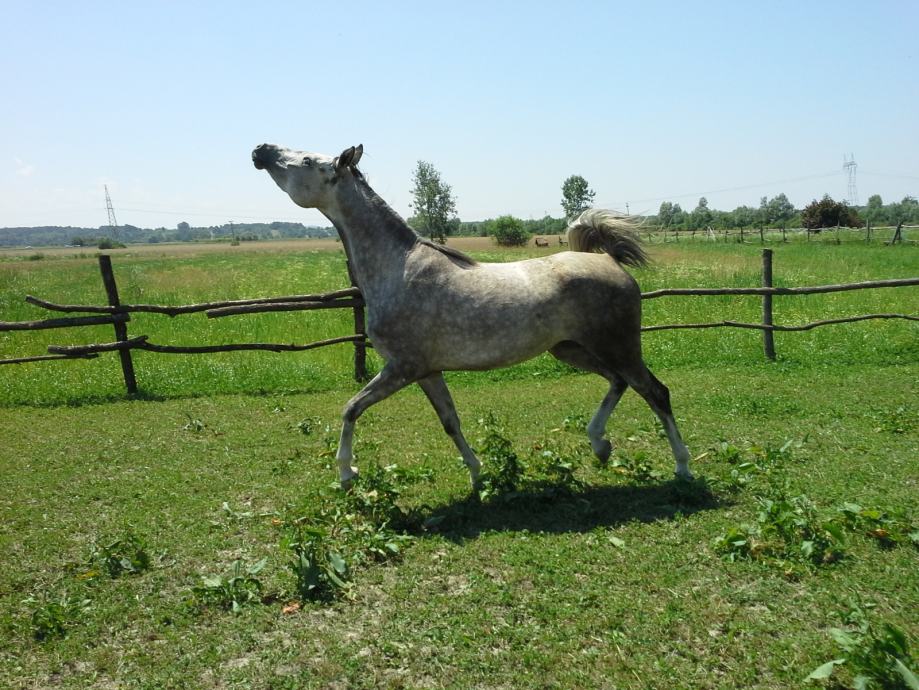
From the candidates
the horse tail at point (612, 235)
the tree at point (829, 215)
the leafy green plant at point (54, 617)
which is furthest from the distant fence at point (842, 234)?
the leafy green plant at point (54, 617)

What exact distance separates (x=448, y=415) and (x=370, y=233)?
1.58 metres

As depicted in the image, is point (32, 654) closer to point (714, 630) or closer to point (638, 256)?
point (714, 630)

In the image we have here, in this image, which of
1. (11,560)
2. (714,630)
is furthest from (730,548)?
(11,560)

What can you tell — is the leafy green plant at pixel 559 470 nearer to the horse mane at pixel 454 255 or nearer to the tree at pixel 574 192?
the horse mane at pixel 454 255

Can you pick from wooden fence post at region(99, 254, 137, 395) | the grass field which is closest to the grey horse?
the grass field

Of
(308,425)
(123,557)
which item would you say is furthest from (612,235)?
(123,557)

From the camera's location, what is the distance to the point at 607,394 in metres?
5.78

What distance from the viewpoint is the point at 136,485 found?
612cm

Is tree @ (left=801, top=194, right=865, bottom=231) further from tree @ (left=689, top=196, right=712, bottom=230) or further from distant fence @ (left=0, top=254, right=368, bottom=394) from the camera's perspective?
distant fence @ (left=0, top=254, right=368, bottom=394)

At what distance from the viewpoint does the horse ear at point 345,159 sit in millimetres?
5289

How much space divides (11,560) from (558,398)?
20.4ft

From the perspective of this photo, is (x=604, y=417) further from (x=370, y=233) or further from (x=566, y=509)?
(x=370, y=233)

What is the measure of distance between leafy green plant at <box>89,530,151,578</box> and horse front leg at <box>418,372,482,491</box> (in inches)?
91.4

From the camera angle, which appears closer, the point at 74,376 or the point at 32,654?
the point at 32,654
